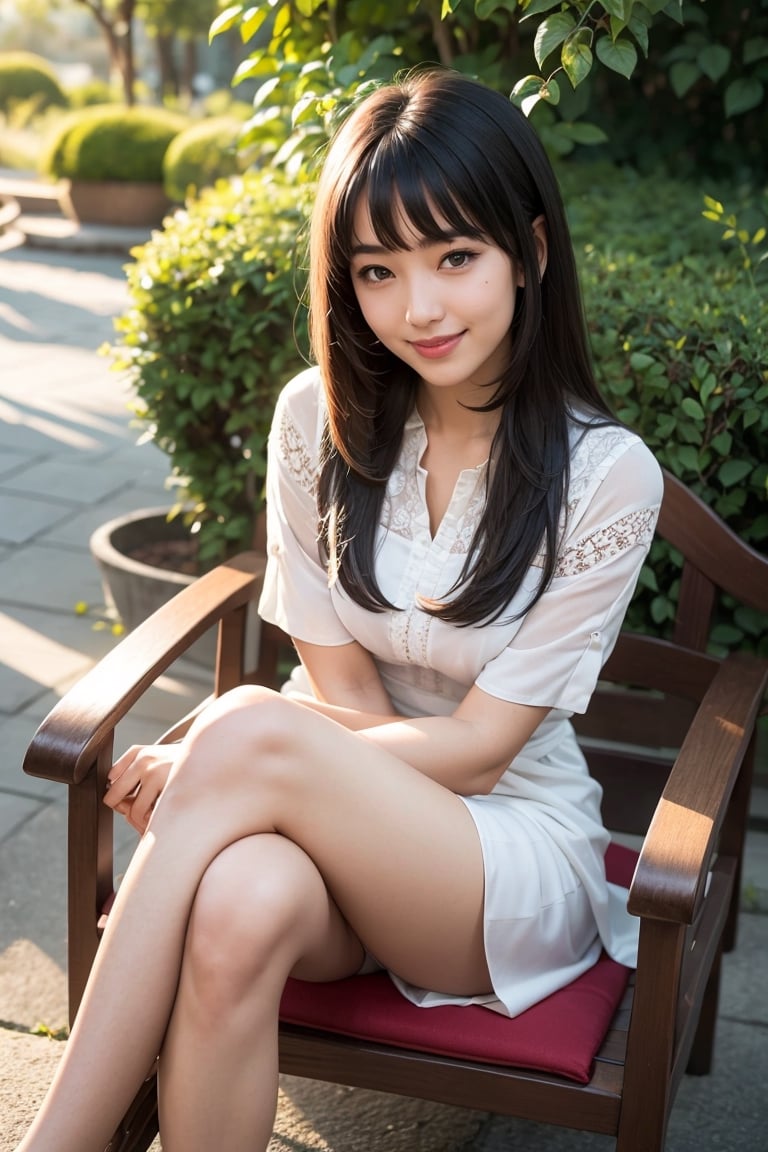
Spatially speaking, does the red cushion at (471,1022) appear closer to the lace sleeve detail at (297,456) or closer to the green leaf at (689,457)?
the lace sleeve detail at (297,456)

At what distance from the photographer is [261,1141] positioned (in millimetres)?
1670

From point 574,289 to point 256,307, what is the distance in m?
1.51

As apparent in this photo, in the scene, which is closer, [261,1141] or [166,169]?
[261,1141]

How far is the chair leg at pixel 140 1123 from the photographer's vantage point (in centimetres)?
173

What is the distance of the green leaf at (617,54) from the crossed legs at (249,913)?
3.53ft

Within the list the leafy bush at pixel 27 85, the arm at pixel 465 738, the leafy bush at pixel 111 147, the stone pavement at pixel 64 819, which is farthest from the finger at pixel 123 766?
the leafy bush at pixel 27 85

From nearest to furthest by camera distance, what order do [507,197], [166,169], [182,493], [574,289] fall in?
[507,197] → [574,289] → [182,493] → [166,169]

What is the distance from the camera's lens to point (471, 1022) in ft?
5.90

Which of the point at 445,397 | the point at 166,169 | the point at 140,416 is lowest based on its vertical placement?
the point at 166,169

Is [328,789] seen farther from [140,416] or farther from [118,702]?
[140,416]

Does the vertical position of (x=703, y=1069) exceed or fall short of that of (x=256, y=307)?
it falls short

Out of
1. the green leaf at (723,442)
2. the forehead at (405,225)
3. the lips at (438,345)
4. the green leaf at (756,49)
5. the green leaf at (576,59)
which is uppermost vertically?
the green leaf at (576,59)

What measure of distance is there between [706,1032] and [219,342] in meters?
1.94

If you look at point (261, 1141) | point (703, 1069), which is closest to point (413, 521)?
point (261, 1141)
